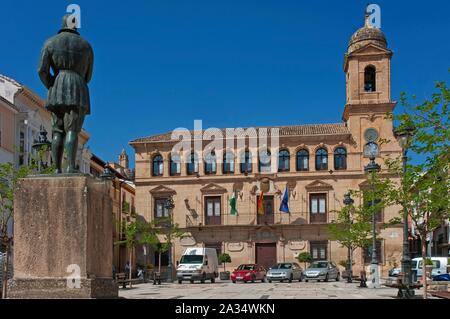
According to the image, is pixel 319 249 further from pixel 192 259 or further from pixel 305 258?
pixel 192 259

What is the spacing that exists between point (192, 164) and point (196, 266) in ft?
60.0

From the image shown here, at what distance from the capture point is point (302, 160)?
57.8 meters

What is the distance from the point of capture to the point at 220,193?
191 feet

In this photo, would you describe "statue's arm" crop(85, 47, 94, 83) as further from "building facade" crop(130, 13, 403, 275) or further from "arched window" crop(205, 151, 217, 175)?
"arched window" crop(205, 151, 217, 175)

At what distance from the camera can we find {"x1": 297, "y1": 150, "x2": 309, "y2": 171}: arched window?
57.7 metres

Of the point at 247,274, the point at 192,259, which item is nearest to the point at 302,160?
the point at 247,274

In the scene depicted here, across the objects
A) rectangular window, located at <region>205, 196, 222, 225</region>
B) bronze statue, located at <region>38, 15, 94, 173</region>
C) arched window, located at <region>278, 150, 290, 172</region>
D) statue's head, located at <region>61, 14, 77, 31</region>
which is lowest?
rectangular window, located at <region>205, 196, 222, 225</region>

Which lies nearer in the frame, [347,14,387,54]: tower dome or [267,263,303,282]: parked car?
[267,263,303,282]: parked car

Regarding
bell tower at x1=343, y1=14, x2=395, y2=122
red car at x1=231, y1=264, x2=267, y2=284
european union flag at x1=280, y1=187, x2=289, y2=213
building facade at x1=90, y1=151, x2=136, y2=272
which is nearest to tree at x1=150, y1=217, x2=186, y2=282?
building facade at x1=90, y1=151, x2=136, y2=272

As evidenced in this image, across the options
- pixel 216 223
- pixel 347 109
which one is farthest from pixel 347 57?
pixel 216 223

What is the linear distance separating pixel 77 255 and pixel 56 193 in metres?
0.93

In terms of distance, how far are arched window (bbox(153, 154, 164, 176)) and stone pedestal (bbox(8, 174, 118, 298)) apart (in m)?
49.6
